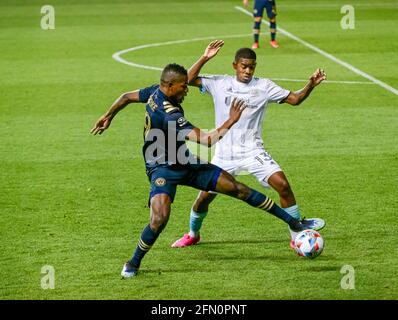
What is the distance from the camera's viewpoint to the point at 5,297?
29.1 ft

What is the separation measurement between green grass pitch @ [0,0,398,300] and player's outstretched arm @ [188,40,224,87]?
1.78 metres

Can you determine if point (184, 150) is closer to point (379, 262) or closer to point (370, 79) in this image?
point (379, 262)

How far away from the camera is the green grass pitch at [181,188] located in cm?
938

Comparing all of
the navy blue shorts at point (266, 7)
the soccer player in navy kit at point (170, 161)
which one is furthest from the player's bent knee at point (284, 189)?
the navy blue shorts at point (266, 7)

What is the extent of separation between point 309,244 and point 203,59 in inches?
89.5

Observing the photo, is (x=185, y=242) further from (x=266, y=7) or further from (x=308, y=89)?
(x=266, y=7)

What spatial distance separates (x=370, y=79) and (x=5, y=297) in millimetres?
13570

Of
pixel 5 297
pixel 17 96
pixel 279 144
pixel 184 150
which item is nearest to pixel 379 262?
pixel 184 150

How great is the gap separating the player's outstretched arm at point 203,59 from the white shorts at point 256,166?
920 millimetres

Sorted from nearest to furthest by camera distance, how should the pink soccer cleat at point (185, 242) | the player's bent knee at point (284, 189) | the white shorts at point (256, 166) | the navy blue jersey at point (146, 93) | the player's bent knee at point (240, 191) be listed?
the player's bent knee at point (240, 191) → the navy blue jersey at point (146, 93) → the player's bent knee at point (284, 189) → the white shorts at point (256, 166) → the pink soccer cleat at point (185, 242)

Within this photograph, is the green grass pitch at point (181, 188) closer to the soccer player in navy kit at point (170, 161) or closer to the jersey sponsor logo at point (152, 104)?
the soccer player in navy kit at point (170, 161)

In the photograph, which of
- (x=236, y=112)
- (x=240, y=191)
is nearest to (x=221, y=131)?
(x=236, y=112)

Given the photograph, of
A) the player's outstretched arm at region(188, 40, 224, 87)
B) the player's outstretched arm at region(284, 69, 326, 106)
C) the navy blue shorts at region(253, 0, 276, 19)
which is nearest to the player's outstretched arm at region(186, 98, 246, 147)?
the player's outstretched arm at region(188, 40, 224, 87)

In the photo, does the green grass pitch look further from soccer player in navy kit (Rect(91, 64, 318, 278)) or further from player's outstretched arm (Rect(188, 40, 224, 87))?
player's outstretched arm (Rect(188, 40, 224, 87))
